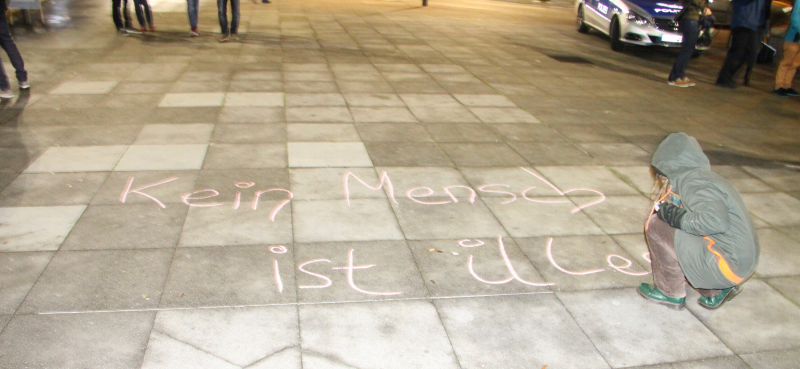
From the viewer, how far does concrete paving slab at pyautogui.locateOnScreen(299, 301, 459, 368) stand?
10.4 ft

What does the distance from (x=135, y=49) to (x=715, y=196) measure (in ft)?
33.9

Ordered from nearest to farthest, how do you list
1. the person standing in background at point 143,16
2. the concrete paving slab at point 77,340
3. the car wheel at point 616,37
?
the concrete paving slab at point 77,340 < the person standing in background at point 143,16 < the car wheel at point 616,37

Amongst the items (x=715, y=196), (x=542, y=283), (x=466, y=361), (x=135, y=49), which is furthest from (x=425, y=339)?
(x=135, y=49)

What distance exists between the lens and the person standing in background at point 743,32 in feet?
31.5

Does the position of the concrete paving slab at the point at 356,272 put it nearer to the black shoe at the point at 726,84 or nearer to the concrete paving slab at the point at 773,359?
the concrete paving slab at the point at 773,359

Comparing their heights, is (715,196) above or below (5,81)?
above

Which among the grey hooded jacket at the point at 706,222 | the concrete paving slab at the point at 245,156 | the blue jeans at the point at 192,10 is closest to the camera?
the grey hooded jacket at the point at 706,222

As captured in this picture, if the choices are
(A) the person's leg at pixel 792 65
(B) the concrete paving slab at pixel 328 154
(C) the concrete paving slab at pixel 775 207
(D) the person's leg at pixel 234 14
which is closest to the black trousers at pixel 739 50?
(A) the person's leg at pixel 792 65

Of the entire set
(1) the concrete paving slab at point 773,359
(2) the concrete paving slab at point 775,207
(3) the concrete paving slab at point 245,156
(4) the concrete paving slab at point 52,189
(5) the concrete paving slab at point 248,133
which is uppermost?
(5) the concrete paving slab at point 248,133

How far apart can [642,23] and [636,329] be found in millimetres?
10552

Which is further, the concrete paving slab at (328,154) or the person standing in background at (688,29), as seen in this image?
the person standing in background at (688,29)

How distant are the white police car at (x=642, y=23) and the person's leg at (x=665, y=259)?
969cm

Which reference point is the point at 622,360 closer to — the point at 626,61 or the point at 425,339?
the point at 425,339

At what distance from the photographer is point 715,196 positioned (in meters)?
3.29
